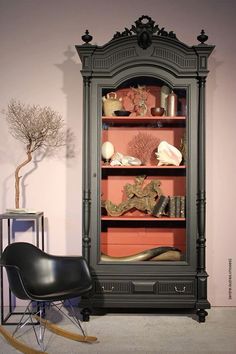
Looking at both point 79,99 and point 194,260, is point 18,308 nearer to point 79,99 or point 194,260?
point 194,260

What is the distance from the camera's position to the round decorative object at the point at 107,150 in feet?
12.5

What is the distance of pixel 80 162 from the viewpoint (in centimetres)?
420

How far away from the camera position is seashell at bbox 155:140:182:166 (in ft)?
12.5

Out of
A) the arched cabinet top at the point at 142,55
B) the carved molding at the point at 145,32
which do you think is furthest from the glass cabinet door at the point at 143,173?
the carved molding at the point at 145,32

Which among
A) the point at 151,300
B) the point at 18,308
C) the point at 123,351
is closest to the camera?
the point at 123,351

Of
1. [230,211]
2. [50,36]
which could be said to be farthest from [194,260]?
[50,36]

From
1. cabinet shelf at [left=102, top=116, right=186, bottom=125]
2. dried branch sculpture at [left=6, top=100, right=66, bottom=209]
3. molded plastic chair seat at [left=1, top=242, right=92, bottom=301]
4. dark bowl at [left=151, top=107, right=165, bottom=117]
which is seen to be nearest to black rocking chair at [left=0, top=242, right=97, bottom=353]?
molded plastic chair seat at [left=1, top=242, right=92, bottom=301]

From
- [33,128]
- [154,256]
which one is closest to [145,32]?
[33,128]

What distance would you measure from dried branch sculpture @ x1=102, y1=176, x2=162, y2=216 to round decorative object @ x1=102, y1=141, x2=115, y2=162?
0.29 meters

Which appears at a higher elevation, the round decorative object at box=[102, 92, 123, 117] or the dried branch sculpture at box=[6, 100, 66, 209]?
the round decorative object at box=[102, 92, 123, 117]

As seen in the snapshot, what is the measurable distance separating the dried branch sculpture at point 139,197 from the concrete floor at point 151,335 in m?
0.86

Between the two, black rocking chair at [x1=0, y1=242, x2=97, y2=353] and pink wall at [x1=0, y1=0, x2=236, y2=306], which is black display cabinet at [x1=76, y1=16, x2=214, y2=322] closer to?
black rocking chair at [x1=0, y1=242, x2=97, y2=353]

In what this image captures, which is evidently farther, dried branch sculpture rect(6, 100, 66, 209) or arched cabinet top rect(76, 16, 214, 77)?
dried branch sculpture rect(6, 100, 66, 209)

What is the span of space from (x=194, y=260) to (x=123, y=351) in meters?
0.95
